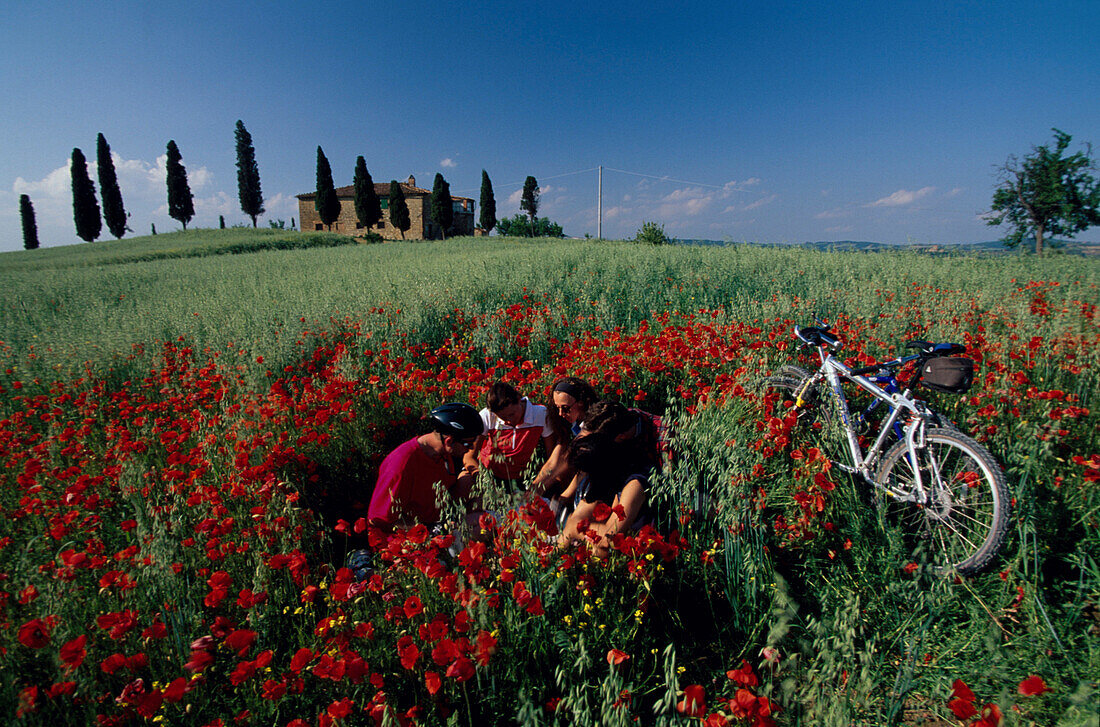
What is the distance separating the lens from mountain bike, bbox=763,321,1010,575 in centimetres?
218

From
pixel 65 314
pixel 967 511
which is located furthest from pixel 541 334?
pixel 65 314

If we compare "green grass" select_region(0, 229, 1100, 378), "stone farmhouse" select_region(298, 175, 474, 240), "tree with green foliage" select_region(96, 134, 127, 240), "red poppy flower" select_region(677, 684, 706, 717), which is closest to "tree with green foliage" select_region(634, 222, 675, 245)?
"green grass" select_region(0, 229, 1100, 378)

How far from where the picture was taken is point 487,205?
2000 inches

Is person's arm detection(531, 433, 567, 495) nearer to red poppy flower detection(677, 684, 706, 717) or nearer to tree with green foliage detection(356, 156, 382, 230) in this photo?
red poppy flower detection(677, 684, 706, 717)

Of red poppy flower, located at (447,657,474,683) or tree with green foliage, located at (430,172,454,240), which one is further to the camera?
tree with green foliage, located at (430,172,454,240)

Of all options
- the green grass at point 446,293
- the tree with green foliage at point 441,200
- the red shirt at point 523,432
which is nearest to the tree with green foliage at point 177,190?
the tree with green foliage at point 441,200

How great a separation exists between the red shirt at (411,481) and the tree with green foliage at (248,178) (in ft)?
169

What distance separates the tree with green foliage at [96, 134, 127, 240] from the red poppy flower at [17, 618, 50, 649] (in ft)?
174

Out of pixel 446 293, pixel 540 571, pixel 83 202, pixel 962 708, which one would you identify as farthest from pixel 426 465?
pixel 83 202

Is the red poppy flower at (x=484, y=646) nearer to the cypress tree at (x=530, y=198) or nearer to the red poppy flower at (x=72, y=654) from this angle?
the red poppy flower at (x=72, y=654)

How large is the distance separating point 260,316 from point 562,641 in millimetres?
6966

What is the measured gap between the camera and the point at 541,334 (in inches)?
194

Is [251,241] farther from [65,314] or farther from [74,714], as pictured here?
[74,714]

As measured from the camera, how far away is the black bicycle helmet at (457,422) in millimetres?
2674
